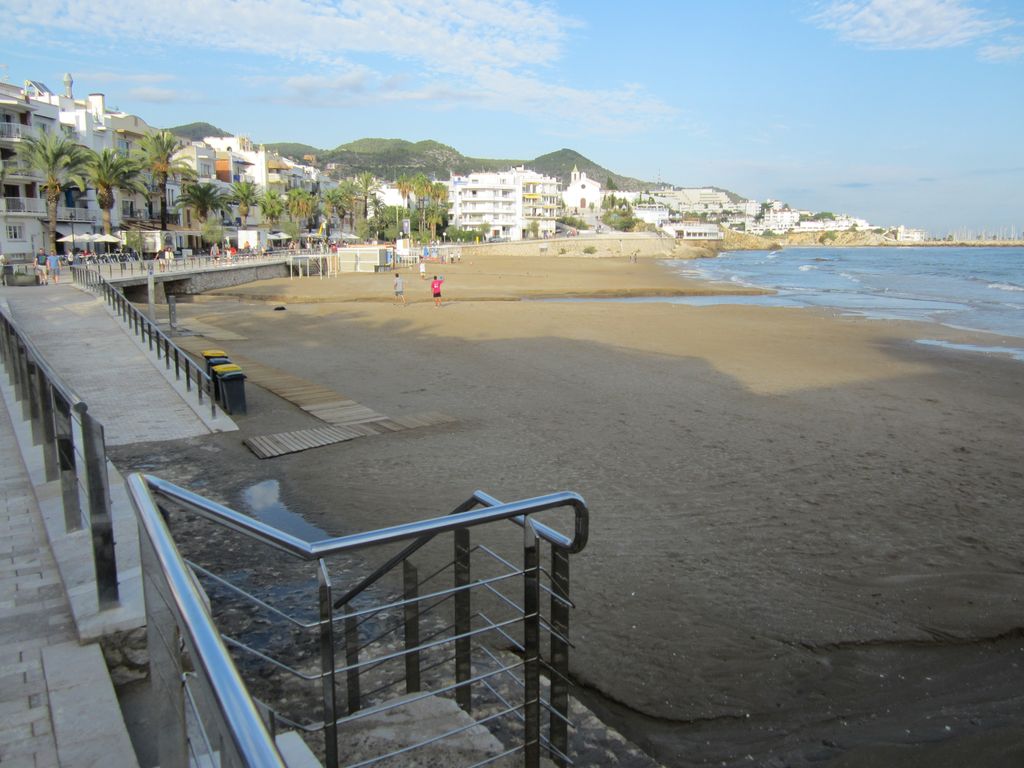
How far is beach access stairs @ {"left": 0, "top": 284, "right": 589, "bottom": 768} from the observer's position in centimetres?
210

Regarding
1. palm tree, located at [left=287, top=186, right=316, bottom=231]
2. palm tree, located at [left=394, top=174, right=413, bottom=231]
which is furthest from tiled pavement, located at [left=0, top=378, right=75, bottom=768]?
palm tree, located at [left=394, top=174, right=413, bottom=231]

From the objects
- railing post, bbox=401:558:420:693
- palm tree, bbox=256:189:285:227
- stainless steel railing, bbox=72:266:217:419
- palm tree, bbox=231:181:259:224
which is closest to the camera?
railing post, bbox=401:558:420:693

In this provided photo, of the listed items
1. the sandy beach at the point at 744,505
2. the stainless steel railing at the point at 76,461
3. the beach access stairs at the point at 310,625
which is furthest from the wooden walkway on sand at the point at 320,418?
the beach access stairs at the point at 310,625

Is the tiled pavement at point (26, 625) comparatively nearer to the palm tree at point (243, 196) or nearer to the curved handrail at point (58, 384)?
the curved handrail at point (58, 384)

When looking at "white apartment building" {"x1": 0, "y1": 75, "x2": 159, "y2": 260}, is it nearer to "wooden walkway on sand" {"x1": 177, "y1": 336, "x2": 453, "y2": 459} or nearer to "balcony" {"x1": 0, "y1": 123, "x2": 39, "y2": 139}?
"balcony" {"x1": 0, "y1": 123, "x2": 39, "y2": 139}

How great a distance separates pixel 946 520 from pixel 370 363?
498 inches

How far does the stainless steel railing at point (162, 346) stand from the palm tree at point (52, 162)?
2059cm

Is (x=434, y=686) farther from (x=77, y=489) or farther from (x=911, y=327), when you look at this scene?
(x=911, y=327)

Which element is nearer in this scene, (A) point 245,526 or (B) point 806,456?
(A) point 245,526

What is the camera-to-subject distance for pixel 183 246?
222 feet

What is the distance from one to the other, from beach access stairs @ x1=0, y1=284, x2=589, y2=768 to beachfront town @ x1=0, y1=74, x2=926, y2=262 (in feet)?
152

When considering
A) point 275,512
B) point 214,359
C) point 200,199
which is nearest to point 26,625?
point 275,512

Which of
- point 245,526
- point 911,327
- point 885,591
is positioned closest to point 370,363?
point 885,591

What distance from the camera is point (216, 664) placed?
4.94 feet
